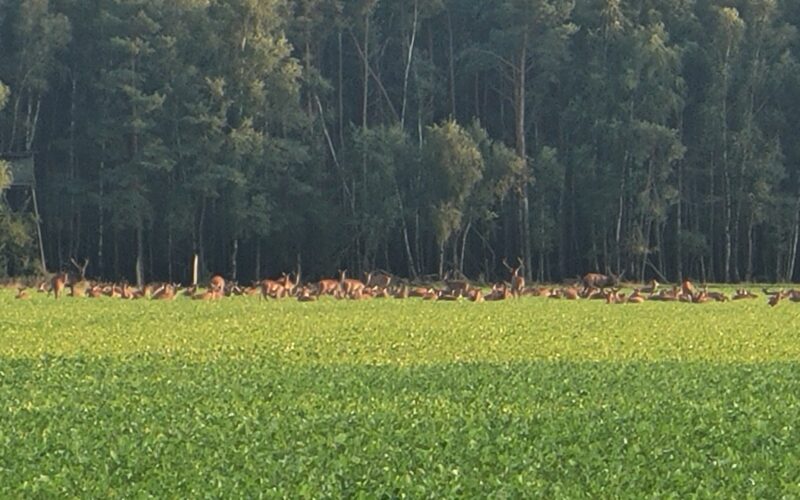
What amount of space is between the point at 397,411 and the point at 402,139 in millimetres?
37773

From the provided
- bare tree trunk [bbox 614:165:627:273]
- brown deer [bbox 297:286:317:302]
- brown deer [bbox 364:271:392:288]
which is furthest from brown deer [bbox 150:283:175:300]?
bare tree trunk [bbox 614:165:627:273]

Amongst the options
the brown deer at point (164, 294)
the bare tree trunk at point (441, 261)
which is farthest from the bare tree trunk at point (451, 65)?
the brown deer at point (164, 294)

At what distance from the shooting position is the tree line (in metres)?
51.1

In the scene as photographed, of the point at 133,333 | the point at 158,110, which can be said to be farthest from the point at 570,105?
the point at 133,333

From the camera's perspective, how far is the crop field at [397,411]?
10.6m

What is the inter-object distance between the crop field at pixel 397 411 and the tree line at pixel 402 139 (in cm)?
2385

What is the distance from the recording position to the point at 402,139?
5162 cm

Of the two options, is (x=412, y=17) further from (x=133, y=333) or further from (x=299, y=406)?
(x=299, y=406)

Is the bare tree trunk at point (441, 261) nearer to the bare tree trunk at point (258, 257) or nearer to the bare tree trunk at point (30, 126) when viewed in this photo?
the bare tree trunk at point (258, 257)

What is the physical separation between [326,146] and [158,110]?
705cm

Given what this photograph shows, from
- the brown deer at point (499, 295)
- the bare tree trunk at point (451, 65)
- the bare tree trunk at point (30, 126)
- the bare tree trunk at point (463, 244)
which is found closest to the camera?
A: the brown deer at point (499, 295)

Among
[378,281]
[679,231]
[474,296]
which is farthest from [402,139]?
[474,296]

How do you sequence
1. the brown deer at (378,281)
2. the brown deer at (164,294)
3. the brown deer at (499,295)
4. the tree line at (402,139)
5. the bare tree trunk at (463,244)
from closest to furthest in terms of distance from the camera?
the brown deer at (164,294) < the brown deer at (499,295) < the brown deer at (378,281) < the tree line at (402,139) < the bare tree trunk at (463,244)

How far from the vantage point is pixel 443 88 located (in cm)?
5800
